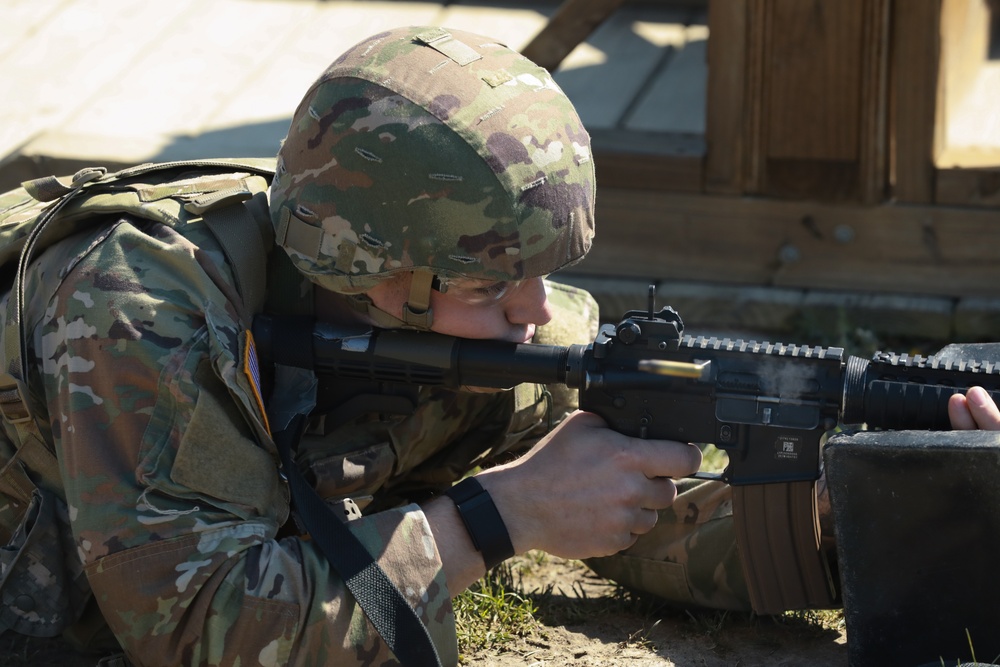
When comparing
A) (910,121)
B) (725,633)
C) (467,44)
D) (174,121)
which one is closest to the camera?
(467,44)

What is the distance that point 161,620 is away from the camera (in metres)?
2.48

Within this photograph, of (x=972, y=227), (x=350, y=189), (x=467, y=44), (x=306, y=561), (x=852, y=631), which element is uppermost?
(x=467, y=44)

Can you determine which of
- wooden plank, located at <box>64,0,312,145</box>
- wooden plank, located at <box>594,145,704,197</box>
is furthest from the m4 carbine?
Answer: wooden plank, located at <box>64,0,312,145</box>

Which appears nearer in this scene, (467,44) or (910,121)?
(467,44)

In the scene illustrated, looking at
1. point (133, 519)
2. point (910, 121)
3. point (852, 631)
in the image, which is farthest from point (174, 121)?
point (852, 631)

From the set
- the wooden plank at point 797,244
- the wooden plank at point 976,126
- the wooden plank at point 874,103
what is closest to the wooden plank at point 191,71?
the wooden plank at point 797,244

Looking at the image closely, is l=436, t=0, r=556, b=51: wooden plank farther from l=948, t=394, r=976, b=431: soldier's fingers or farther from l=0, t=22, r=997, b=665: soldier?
l=948, t=394, r=976, b=431: soldier's fingers

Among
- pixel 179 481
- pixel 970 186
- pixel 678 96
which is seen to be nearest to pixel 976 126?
pixel 970 186

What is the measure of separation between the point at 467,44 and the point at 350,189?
0.46m

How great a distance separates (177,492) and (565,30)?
290 cm

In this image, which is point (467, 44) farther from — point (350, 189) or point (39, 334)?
point (39, 334)

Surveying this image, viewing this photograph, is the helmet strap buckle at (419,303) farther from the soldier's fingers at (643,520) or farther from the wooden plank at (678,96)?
the wooden plank at (678,96)

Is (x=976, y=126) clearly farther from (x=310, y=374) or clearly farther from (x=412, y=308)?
(x=310, y=374)

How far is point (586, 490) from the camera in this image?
273 cm
